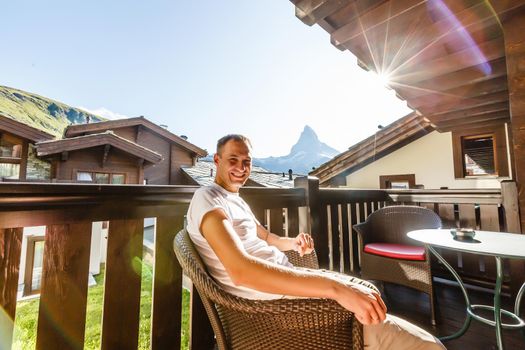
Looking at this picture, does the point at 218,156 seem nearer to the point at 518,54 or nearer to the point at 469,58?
the point at 518,54

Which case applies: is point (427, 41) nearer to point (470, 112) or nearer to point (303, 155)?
point (470, 112)

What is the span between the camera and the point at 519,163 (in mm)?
2061

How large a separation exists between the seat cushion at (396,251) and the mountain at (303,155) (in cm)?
9919

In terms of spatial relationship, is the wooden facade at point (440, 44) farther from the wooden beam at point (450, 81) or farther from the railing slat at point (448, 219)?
the railing slat at point (448, 219)

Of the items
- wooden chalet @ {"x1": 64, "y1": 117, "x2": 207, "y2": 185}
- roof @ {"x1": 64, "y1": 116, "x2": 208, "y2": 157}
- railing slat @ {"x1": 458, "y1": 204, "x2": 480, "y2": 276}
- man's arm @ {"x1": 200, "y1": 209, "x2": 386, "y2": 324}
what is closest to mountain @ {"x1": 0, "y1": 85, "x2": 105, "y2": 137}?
wooden chalet @ {"x1": 64, "y1": 117, "x2": 207, "y2": 185}

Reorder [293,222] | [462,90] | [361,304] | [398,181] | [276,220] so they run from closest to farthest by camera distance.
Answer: [361,304] < [276,220] < [293,222] < [462,90] < [398,181]

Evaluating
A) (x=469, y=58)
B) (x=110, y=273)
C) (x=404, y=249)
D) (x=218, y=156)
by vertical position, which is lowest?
(x=404, y=249)

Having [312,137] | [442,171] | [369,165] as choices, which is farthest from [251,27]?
[312,137]

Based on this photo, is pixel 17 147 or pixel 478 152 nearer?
pixel 478 152

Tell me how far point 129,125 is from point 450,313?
13.6 m

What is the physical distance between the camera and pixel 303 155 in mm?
113875

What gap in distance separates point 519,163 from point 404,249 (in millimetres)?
1200

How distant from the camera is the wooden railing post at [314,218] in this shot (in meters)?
2.23

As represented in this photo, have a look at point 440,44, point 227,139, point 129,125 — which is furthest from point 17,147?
point 440,44
